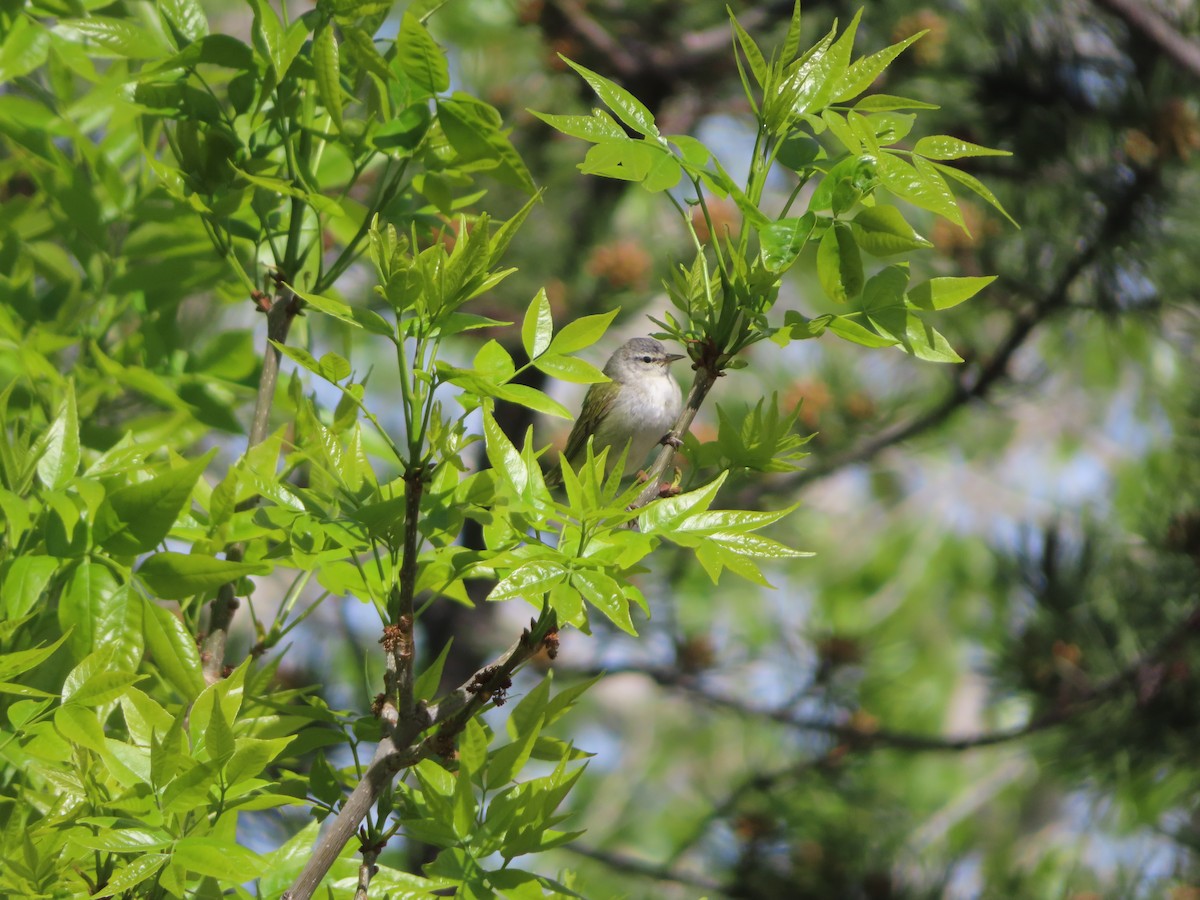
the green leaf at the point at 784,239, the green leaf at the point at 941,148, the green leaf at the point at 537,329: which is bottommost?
the green leaf at the point at 537,329

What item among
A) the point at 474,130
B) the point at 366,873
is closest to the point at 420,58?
the point at 474,130

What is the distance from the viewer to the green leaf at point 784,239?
48.9 inches

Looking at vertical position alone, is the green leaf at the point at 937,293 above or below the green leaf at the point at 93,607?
above

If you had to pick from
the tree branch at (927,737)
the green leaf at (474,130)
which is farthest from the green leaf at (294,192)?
the tree branch at (927,737)

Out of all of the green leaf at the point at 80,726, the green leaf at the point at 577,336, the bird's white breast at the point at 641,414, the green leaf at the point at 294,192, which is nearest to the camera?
the green leaf at the point at 80,726

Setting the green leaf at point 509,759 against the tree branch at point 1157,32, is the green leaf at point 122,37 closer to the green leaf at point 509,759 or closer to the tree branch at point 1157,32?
the green leaf at point 509,759

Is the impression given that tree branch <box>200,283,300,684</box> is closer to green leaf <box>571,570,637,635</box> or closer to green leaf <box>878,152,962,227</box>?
green leaf <box>571,570,637,635</box>

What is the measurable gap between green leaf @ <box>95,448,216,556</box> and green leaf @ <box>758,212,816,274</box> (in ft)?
2.07

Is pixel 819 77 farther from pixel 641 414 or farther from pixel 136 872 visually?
pixel 641 414

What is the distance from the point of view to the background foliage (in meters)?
1.23

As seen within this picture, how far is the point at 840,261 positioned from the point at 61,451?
0.90 meters

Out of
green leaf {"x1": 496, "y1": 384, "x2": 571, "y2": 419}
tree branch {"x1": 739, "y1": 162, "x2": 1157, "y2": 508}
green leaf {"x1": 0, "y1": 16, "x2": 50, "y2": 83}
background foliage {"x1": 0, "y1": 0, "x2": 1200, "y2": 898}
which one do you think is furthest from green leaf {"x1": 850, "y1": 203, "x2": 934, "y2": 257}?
tree branch {"x1": 739, "y1": 162, "x2": 1157, "y2": 508}

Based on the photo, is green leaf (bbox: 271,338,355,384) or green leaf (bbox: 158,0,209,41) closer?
green leaf (bbox: 271,338,355,384)

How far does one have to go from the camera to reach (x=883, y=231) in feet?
4.09
